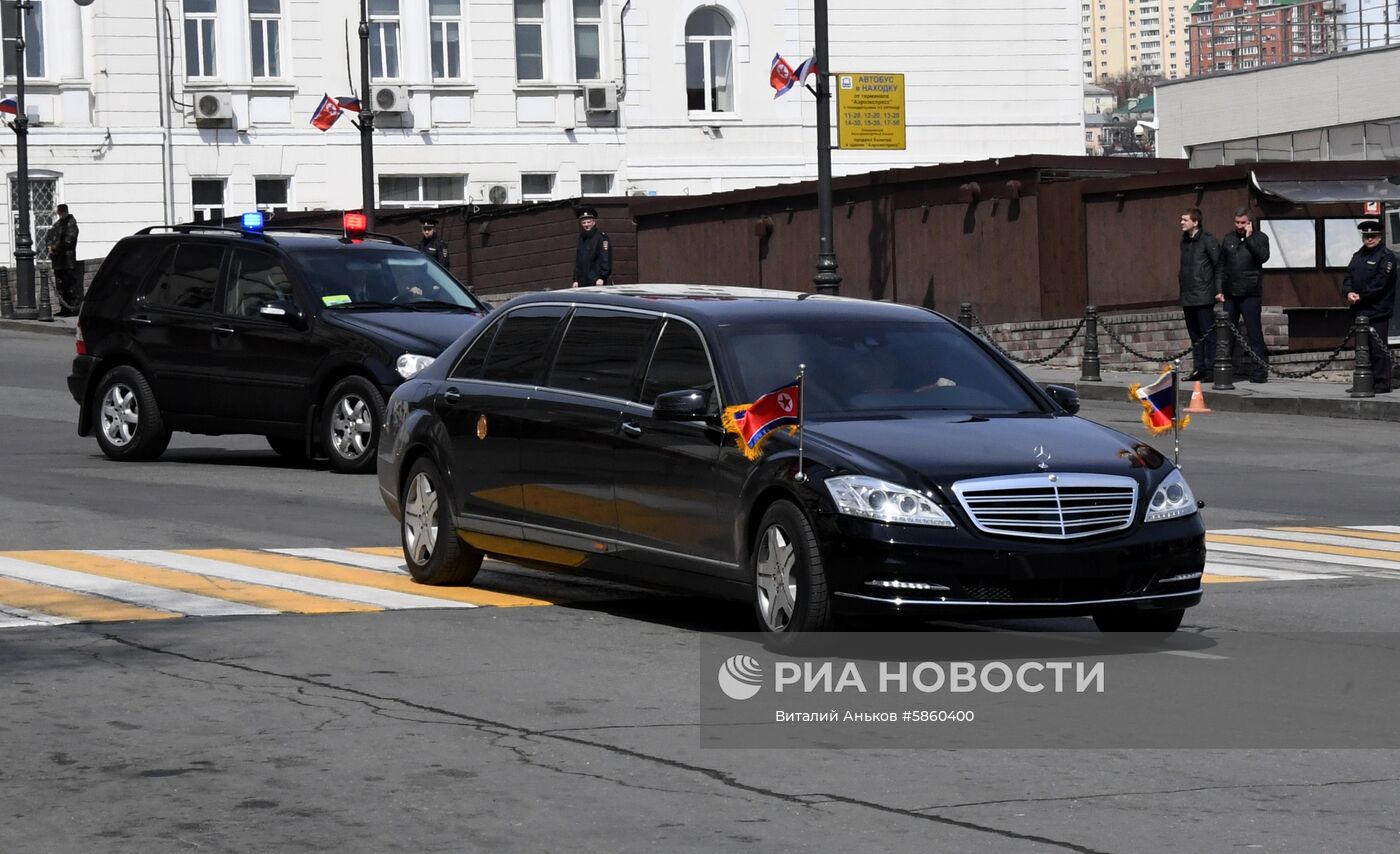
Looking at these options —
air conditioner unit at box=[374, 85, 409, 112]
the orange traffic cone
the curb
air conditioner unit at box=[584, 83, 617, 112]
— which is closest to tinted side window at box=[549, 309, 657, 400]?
the curb

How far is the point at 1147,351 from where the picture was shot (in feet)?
96.5

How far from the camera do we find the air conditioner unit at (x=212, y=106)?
162 feet

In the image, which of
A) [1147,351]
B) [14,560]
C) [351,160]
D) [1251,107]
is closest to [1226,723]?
[14,560]

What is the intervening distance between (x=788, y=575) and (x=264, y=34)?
43.4 m

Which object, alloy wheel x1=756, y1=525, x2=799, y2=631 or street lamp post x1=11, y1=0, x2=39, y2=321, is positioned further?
street lamp post x1=11, y1=0, x2=39, y2=321

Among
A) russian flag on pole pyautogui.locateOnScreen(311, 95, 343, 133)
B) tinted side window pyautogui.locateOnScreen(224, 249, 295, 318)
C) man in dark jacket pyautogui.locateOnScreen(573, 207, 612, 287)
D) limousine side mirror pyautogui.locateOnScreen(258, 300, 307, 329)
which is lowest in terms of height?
limousine side mirror pyautogui.locateOnScreen(258, 300, 307, 329)

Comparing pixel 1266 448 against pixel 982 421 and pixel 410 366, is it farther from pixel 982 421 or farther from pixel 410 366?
pixel 982 421

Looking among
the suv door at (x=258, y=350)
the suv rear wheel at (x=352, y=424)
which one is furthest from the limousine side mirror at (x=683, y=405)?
the suv door at (x=258, y=350)

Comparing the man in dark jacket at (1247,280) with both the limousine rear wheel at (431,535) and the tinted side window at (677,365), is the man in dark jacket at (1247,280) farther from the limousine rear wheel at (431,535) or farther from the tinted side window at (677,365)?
the tinted side window at (677,365)

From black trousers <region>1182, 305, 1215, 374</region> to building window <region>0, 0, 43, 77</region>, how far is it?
3023 cm

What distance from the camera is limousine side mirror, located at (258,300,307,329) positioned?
17.8m

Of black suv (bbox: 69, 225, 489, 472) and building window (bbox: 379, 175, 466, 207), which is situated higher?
building window (bbox: 379, 175, 466, 207)

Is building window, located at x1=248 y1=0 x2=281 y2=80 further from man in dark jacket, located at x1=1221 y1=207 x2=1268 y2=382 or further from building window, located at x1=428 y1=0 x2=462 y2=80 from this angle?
man in dark jacket, located at x1=1221 y1=207 x2=1268 y2=382

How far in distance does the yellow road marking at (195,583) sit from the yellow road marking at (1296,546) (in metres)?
5.43
